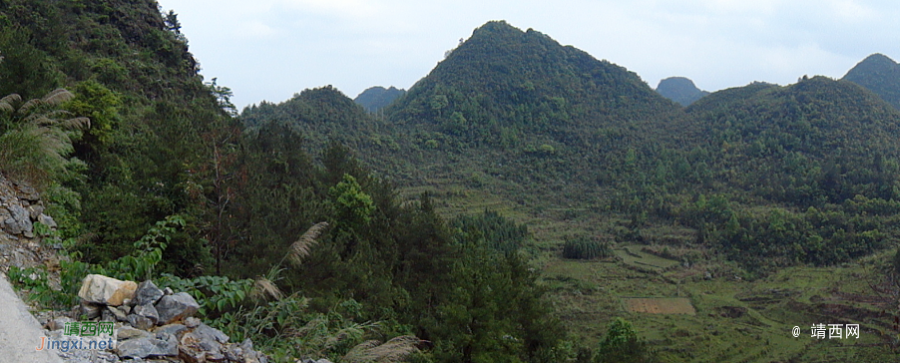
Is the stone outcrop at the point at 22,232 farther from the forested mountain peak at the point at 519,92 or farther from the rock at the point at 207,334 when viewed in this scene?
the forested mountain peak at the point at 519,92

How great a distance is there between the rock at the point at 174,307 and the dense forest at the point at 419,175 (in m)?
0.32

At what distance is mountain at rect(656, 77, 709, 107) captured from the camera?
159125mm

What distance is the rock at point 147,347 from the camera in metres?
3.49

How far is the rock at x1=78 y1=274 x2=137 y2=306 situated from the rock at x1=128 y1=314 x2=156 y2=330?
210mm

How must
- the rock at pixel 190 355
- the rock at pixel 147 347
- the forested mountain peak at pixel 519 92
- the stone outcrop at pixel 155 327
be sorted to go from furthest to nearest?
the forested mountain peak at pixel 519 92, the rock at pixel 190 355, the stone outcrop at pixel 155 327, the rock at pixel 147 347

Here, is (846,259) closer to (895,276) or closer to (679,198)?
(895,276)

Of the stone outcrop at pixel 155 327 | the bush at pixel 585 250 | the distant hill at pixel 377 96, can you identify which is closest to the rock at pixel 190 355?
the stone outcrop at pixel 155 327

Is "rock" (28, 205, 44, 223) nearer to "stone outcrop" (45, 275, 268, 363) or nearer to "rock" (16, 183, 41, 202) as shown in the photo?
"rock" (16, 183, 41, 202)

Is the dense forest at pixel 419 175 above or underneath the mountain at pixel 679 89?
underneath

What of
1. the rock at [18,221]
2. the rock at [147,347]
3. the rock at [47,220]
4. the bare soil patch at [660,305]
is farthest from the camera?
the bare soil patch at [660,305]

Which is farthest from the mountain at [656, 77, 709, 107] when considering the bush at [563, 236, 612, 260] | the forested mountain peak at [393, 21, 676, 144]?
the bush at [563, 236, 612, 260]

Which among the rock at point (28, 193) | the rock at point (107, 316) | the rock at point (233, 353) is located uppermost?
the rock at point (28, 193)

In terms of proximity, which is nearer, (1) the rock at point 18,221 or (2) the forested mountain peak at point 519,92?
(1) the rock at point 18,221

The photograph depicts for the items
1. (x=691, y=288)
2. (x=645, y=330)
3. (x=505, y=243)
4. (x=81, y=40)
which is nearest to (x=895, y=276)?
(x=691, y=288)
